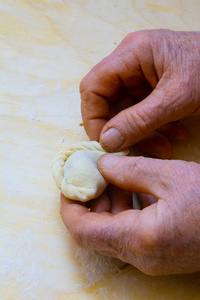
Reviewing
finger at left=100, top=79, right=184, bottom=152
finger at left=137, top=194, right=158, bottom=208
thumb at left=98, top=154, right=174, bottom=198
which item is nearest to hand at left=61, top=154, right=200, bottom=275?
thumb at left=98, top=154, right=174, bottom=198

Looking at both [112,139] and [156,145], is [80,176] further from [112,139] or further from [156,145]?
[156,145]

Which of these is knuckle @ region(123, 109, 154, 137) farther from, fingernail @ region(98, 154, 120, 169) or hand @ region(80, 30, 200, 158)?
fingernail @ region(98, 154, 120, 169)

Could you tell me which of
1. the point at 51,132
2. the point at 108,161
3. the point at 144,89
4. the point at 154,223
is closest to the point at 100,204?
the point at 108,161

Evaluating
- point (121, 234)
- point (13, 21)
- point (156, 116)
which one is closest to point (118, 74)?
point (156, 116)

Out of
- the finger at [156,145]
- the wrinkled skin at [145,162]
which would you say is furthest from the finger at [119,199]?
the finger at [156,145]

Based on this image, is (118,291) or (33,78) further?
(33,78)

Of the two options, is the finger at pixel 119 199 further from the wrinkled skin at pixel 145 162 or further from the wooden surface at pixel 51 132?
the wooden surface at pixel 51 132

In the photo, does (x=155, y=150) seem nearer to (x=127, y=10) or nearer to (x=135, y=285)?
(x=135, y=285)
